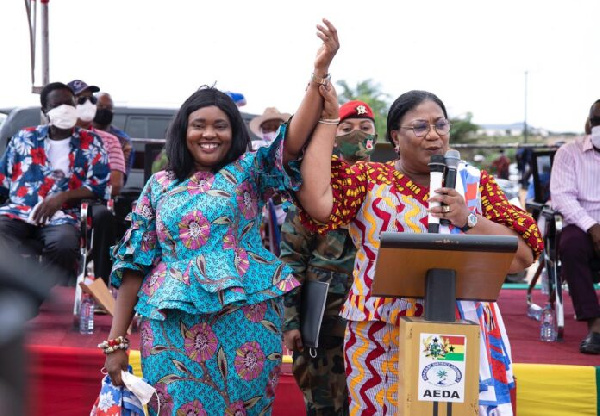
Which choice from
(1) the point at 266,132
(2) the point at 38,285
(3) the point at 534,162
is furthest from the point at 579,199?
(2) the point at 38,285

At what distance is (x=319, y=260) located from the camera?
12.7ft

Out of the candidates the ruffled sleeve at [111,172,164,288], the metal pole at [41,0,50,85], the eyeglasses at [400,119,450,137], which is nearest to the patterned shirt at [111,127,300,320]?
the ruffled sleeve at [111,172,164,288]

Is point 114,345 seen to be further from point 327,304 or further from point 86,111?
point 86,111

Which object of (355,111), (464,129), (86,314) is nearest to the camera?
(355,111)

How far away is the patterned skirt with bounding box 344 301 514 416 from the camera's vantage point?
273 centimetres

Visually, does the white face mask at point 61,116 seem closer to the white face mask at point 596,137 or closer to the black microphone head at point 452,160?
the white face mask at point 596,137

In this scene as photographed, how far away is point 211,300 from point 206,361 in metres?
0.21

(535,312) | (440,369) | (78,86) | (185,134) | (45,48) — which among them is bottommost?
(535,312)

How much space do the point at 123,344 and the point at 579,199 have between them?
Result: 3760mm

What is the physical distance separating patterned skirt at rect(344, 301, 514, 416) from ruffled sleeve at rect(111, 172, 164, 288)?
0.72 meters

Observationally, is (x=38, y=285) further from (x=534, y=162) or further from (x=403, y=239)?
(x=534, y=162)

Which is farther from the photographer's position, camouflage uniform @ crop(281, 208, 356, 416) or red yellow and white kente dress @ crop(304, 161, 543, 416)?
camouflage uniform @ crop(281, 208, 356, 416)

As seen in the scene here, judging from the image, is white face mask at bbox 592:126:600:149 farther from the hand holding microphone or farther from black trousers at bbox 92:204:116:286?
the hand holding microphone

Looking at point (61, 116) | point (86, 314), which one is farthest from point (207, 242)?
point (61, 116)
